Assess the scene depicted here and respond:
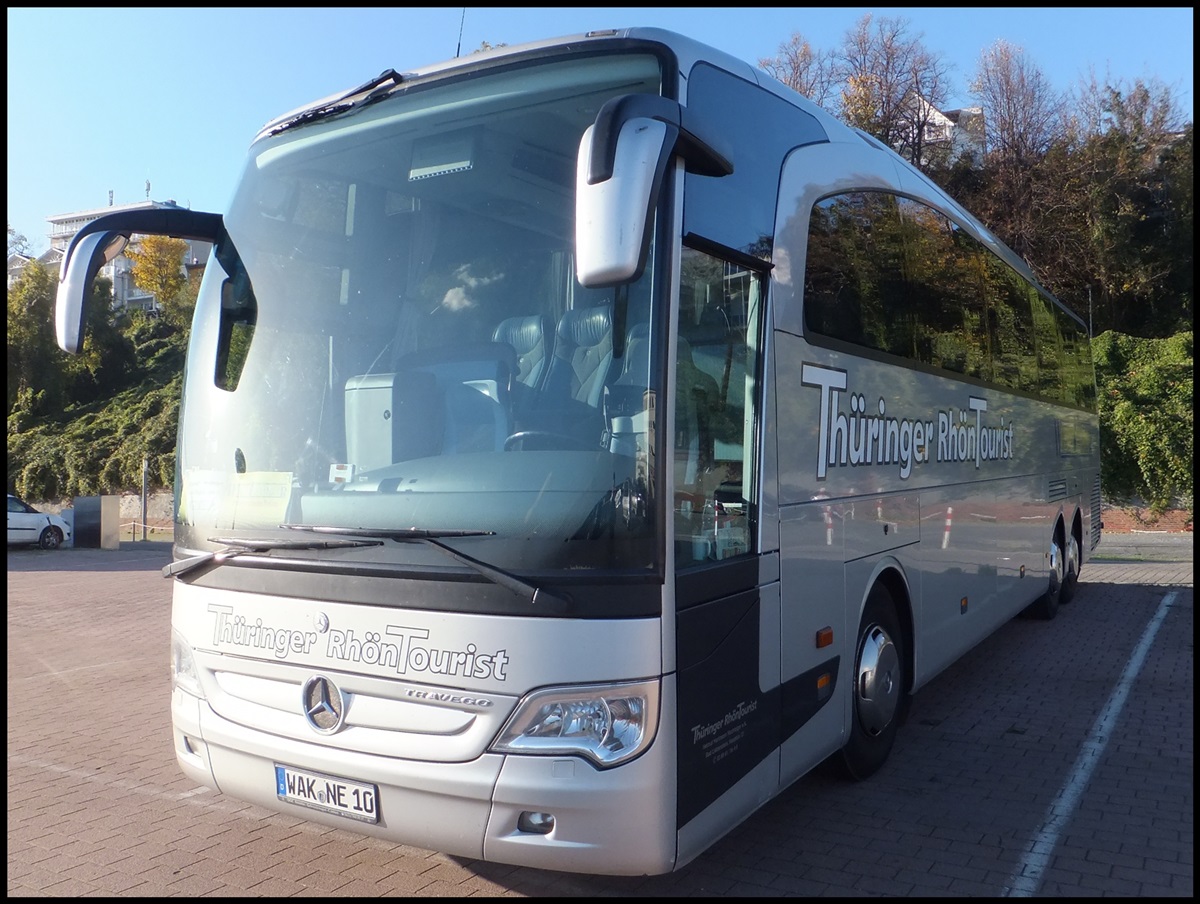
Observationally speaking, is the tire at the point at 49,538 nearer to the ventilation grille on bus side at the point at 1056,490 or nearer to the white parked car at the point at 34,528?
the white parked car at the point at 34,528

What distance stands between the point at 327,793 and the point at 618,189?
2.42 m

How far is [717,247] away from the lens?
4176 millimetres

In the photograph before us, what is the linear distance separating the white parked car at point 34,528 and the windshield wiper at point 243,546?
78.7ft

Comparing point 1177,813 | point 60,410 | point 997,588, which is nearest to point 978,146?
point 997,588

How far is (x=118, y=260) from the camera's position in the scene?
58.3 meters

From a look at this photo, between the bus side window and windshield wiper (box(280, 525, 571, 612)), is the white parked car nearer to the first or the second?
windshield wiper (box(280, 525, 571, 612))

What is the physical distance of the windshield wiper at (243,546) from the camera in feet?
12.8

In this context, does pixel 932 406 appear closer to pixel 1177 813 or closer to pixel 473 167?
pixel 1177 813

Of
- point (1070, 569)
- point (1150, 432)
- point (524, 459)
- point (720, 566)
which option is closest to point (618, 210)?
point (524, 459)

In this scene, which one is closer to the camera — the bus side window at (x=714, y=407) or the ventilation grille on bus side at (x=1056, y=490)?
the bus side window at (x=714, y=407)

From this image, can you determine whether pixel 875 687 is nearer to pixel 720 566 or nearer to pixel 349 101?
pixel 720 566

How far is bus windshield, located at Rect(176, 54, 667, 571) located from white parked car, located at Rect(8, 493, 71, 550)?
24.1 meters

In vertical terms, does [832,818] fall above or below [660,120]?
below

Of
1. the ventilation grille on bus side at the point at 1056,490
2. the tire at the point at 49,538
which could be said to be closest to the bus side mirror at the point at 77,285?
the ventilation grille on bus side at the point at 1056,490
